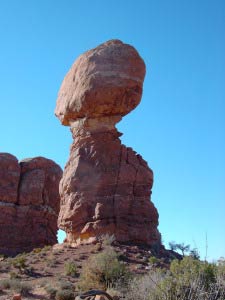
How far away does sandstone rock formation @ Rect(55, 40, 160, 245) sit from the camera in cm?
2411

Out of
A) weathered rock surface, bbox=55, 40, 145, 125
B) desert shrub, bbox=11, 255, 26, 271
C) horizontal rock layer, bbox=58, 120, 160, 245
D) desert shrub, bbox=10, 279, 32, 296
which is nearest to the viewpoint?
desert shrub, bbox=10, 279, 32, 296

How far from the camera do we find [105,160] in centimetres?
2562

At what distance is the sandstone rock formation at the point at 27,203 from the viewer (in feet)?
125

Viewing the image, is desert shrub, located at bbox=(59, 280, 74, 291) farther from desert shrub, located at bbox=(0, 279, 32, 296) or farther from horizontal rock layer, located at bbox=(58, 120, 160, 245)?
horizontal rock layer, located at bbox=(58, 120, 160, 245)

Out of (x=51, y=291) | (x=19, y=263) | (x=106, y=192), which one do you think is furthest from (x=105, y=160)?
(x=51, y=291)

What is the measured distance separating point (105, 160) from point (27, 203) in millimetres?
16469

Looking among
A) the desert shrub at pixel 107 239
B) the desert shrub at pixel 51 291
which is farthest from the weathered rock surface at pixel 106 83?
the desert shrub at pixel 51 291

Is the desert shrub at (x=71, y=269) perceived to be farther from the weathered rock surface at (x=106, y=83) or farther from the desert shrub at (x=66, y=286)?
the weathered rock surface at (x=106, y=83)

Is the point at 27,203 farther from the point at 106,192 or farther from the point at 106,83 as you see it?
the point at 106,83

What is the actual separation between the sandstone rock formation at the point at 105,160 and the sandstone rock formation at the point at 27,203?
1290 cm

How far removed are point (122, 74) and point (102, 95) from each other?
1.72m

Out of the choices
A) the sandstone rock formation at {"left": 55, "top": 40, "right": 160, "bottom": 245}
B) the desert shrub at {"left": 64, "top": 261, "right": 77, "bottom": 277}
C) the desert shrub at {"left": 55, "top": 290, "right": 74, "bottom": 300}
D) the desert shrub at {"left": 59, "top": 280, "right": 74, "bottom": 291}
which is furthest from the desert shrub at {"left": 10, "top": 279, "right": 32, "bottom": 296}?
the sandstone rock formation at {"left": 55, "top": 40, "right": 160, "bottom": 245}

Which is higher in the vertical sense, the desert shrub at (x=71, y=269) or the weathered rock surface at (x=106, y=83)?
the weathered rock surface at (x=106, y=83)

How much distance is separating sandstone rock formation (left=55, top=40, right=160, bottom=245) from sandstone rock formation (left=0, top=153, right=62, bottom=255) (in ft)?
42.3
